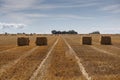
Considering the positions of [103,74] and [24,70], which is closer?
[103,74]

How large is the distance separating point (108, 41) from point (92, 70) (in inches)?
1363

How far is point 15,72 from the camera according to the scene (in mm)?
15438

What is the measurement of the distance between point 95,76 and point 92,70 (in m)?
2.06

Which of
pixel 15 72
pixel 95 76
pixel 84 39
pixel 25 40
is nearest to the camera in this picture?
pixel 95 76

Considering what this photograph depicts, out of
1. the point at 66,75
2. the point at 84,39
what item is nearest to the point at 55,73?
the point at 66,75

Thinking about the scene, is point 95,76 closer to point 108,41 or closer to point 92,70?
point 92,70

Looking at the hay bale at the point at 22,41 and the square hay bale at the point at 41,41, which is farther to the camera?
the square hay bale at the point at 41,41

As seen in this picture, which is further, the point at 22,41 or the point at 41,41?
the point at 41,41

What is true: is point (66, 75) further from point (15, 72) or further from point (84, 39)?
point (84, 39)

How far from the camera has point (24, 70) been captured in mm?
16125

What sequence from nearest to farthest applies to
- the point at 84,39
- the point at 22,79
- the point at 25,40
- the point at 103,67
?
the point at 22,79, the point at 103,67, the point at 25,40, the point at 84,39

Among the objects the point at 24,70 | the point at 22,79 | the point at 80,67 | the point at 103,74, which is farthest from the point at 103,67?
the point at 22,79

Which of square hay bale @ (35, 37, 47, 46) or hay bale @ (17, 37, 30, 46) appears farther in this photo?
square hay bale @ (35, 37, 47, 46)

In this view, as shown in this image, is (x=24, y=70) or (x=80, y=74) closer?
(x=80, y=74)
